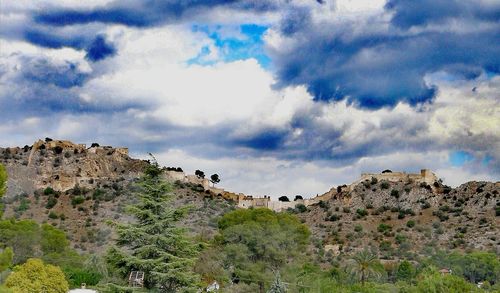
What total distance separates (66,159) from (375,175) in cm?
4298

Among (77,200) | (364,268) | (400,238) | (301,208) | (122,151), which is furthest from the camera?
(122,151)

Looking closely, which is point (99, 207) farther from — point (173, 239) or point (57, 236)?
point (173, 239)

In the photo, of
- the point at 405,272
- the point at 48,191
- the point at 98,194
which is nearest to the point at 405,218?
the point at 405,272

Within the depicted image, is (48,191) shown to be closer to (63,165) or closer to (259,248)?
(63,165)

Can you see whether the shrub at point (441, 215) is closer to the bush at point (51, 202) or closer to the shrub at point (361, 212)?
the shrub at point (361, 212)

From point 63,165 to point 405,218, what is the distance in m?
45.2

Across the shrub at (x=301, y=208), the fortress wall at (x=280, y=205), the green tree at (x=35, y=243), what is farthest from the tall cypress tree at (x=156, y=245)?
the fortress wall at (x=280, y=205)

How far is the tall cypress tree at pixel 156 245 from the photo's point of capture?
3347 cm

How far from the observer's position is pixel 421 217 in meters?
98.8

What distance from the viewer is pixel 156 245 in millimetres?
34094

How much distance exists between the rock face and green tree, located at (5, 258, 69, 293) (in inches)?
1788

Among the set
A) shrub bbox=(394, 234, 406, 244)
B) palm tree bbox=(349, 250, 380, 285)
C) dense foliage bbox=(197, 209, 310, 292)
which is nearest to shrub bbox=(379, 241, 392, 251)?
shrub bbox=(394, 234, 406, 244)

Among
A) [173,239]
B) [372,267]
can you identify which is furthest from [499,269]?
[173,239]

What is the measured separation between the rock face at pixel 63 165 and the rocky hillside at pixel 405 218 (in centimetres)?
2667
